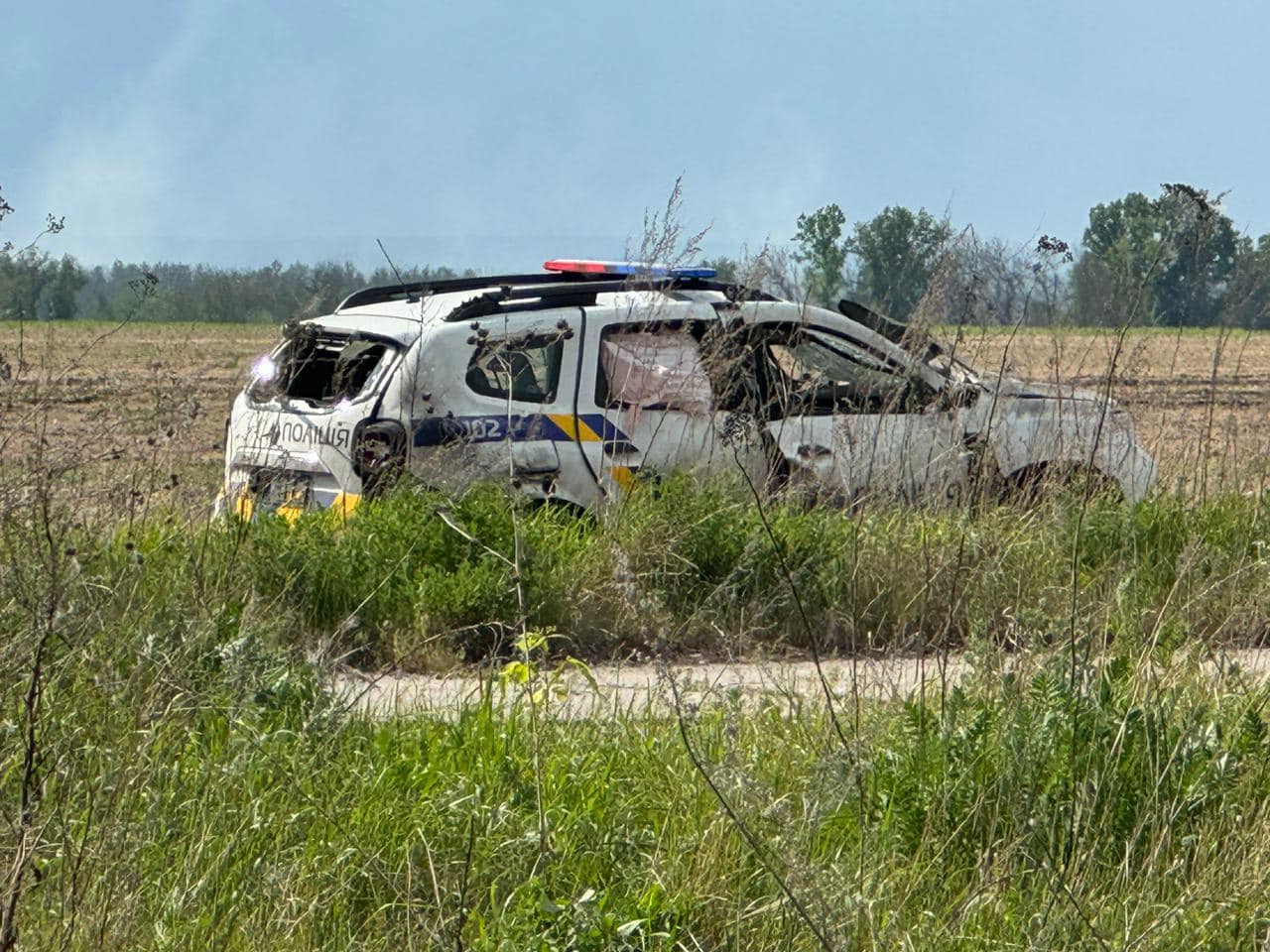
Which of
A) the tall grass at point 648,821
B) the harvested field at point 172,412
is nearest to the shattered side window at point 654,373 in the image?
the harvested field at point 172,412

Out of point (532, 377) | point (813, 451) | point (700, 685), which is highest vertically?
point (532, 377)

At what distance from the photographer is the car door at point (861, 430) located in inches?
334

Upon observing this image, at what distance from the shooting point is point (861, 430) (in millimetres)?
8617

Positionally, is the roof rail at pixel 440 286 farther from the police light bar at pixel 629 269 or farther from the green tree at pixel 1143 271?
the green tree at pixel 1143 271

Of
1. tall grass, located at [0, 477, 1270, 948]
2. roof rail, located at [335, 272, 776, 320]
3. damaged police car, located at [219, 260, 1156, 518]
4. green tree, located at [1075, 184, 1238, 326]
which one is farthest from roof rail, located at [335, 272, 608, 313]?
tall grass, located at [0, 477, 1270, 948]

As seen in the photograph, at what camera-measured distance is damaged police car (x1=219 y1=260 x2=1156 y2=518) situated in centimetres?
845

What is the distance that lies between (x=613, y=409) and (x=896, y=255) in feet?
10.2

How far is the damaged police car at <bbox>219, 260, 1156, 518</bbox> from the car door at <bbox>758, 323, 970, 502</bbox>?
1cm

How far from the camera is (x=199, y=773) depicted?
443 cm

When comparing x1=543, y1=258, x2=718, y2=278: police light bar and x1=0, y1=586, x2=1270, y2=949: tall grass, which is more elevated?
x1=543, y1=258, x2=718, y2=278: police light bar

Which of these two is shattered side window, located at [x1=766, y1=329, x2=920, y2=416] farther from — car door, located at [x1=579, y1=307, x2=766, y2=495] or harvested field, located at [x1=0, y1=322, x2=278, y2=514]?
harvested field, located at [x1=0, y1=322, x2=278, y2=514]

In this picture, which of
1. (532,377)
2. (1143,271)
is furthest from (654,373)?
(1143,271)

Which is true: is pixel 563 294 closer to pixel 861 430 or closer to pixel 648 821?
pixel 861 430

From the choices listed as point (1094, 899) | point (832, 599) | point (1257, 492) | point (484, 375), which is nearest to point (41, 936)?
point (1094, 899)
